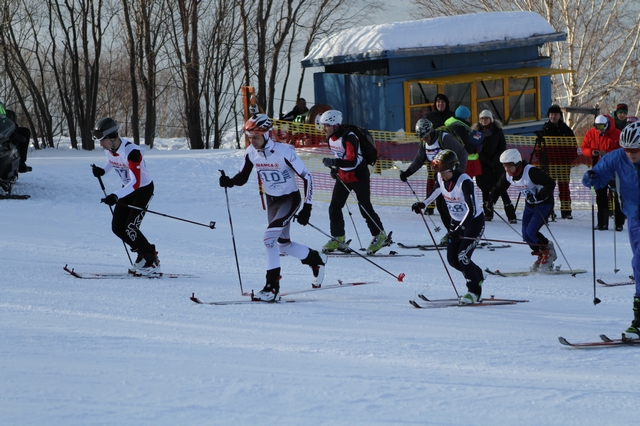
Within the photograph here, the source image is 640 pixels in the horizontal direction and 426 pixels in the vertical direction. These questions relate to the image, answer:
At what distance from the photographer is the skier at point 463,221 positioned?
7.24 m

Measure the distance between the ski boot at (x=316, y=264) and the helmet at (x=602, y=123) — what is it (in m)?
5.95

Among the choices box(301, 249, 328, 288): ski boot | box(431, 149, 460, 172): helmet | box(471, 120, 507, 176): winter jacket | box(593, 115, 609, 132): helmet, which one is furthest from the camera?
box(471, 120, 507, 176): winter jacket

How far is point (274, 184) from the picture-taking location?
7305 millimetres

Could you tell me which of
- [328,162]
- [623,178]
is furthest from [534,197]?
[623,178]

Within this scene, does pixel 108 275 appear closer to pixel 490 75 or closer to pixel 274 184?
pixel 274 184

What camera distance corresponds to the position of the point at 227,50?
31531 millimetres

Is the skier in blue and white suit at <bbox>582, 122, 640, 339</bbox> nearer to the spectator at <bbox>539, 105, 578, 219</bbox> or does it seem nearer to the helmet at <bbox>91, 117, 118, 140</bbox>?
the helmet at <bbox>91, 117, 118, 140</bbox>

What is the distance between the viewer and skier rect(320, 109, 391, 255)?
977 centimetres

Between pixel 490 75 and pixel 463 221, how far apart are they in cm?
1292

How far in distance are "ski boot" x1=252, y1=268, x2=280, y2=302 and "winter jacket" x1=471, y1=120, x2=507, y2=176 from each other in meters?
5.92

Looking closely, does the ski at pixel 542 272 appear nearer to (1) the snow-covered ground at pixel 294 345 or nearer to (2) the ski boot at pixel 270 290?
(1) the snow-covered ground at pixel 294 345

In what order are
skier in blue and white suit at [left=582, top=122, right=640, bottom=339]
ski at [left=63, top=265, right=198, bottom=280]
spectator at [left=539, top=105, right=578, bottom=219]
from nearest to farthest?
skier in blue and white suit at [left=582, top=122, right=640, bottom=339] → ski at [left=63, top=265, right=198, bottom=280] → spectator at [left=539, top=105, right=578, bottom=219]

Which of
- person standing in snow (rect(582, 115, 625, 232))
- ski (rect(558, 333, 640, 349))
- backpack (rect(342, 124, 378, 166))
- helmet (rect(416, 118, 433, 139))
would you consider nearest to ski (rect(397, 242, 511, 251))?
backpack (rect(342, 124, 378, 166))

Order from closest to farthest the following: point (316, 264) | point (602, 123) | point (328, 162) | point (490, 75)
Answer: point (316, 264) < point (328, 162) < point (602, 123) < point (490, 75)
